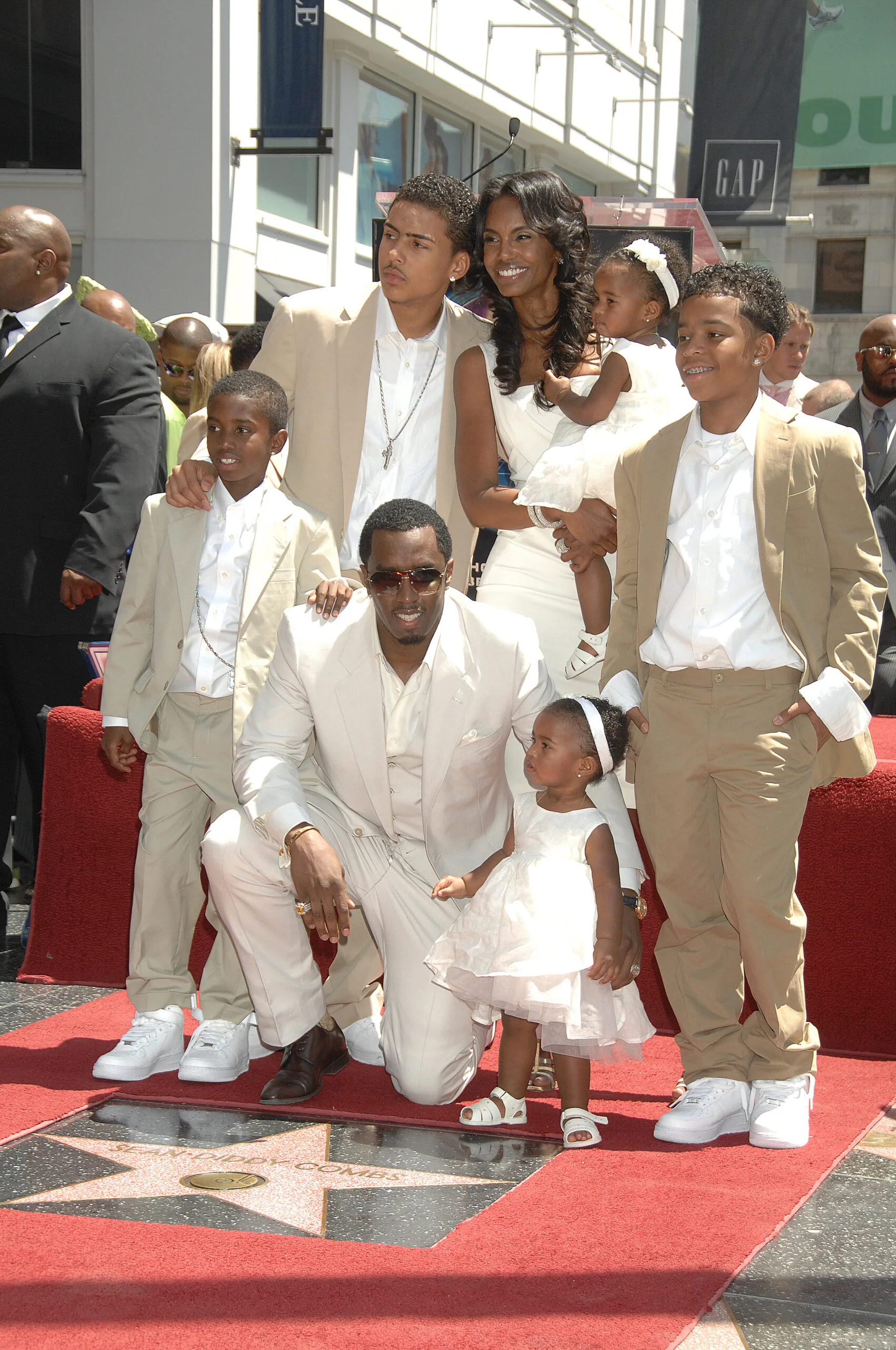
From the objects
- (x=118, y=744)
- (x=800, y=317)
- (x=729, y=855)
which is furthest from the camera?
(x=800, y=317)

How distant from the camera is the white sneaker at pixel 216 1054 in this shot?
4.21 meters

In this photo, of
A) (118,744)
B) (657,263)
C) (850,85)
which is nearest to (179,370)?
(118,744)

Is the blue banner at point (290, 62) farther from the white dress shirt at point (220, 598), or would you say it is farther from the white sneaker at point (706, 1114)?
the white sneaker at point (706, 1114)

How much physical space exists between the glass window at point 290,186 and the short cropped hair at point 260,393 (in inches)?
427

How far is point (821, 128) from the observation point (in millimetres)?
14375

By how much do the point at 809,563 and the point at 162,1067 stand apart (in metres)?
2.17

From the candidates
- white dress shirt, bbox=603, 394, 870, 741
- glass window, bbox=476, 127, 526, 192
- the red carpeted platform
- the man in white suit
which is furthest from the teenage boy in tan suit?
glass window, bbox=476, 127, 526, 192

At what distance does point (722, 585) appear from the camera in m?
3.82

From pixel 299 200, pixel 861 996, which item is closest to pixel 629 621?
pixel 861 996

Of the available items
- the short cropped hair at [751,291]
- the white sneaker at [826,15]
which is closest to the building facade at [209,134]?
the white sneaker at [826,15]

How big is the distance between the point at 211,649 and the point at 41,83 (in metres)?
11.7

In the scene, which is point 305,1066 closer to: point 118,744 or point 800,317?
point 118,744

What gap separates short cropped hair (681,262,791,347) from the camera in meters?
3.81

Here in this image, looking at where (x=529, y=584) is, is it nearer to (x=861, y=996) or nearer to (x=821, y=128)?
(x=861, y=996)
